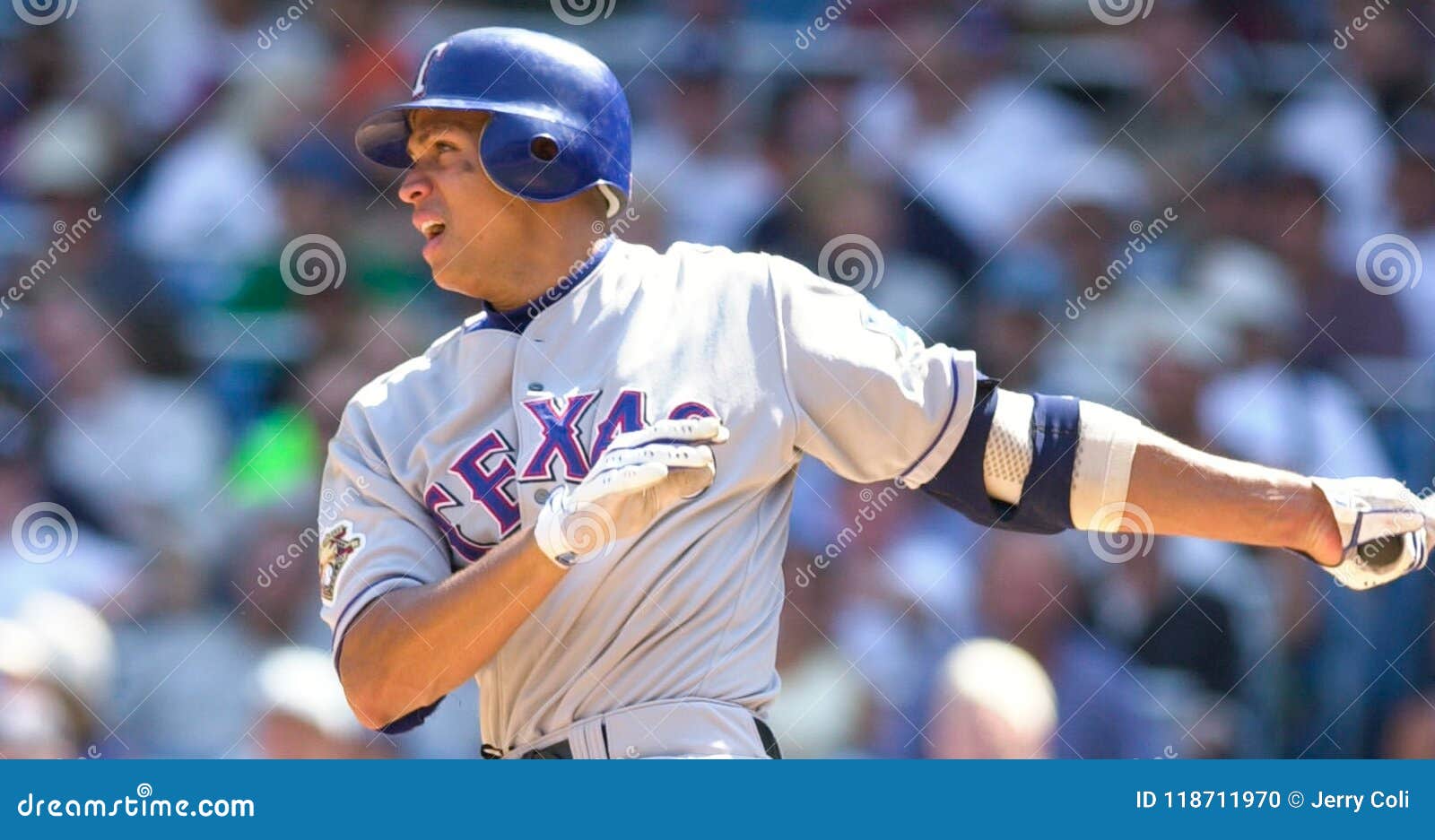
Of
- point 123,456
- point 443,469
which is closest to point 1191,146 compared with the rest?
point 123,456

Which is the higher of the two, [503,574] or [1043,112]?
[1043,112]

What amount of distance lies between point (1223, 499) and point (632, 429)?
968mm

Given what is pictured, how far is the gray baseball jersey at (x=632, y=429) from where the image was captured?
10.2ft

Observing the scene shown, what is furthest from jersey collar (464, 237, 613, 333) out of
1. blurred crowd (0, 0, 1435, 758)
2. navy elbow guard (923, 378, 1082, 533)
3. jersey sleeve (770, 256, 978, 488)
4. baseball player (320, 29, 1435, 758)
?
blurred crowd (0, 0, 1435, 758)

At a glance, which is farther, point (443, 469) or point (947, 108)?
point (947, 108)

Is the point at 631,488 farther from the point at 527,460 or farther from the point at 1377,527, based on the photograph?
the point at 1377,527

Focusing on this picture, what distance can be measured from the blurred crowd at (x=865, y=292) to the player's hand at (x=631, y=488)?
1.58m

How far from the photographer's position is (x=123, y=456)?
569 centimetres

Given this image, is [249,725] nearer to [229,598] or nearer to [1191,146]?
[229,598]

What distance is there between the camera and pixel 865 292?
5.96 metres

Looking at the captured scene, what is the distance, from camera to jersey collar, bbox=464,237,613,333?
337 cm
